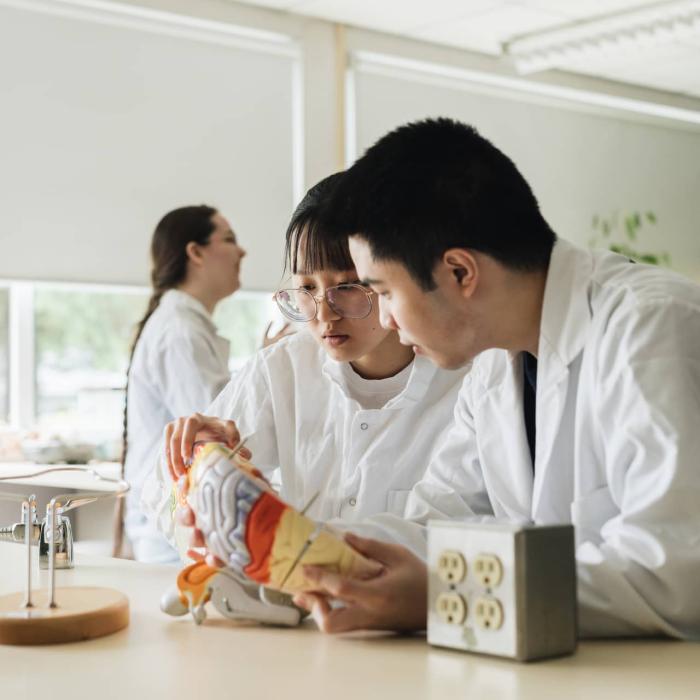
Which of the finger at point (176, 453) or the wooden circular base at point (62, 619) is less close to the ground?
the finger at point (176, 453)

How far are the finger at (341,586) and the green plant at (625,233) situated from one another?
21.0ft

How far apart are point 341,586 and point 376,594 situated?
0.04 meters

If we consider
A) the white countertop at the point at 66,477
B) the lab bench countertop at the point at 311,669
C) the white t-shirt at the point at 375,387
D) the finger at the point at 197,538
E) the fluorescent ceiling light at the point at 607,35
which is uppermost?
the fluorescent ceiling light at the point at 607,35

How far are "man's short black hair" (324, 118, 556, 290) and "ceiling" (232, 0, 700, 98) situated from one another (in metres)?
4.47

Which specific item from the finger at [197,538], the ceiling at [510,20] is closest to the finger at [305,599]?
the finger at [197,538]

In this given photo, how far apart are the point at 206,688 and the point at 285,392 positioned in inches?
43.6

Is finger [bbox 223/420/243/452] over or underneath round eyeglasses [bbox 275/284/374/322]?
underneath

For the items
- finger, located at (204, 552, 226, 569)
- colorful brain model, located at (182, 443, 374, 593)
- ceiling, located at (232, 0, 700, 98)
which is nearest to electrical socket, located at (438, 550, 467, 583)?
colorful brain model, located at (182, 443, 374, 593)

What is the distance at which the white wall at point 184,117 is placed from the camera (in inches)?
201

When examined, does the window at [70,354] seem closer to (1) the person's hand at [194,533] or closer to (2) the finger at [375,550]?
(1) the person's hand at [194,533]

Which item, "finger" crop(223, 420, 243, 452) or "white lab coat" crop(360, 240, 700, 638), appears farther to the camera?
"finger" crop(223, 420, 243, 452)

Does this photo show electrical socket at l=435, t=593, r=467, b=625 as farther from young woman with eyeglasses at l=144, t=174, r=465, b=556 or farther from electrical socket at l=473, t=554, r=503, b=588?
young woman with eyeglasses at l=144, t=174, r=465, b=556

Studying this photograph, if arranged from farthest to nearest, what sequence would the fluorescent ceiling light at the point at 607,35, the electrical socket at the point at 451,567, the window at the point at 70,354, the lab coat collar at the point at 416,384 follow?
1. the fluorescent ceiling light at the point at 607,35
2. the window at the point at 70,354
3. the lab coat collar at the point at 416,384
4. the electrical socket at the point at 451,567

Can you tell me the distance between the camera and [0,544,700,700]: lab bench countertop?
1.17 m
